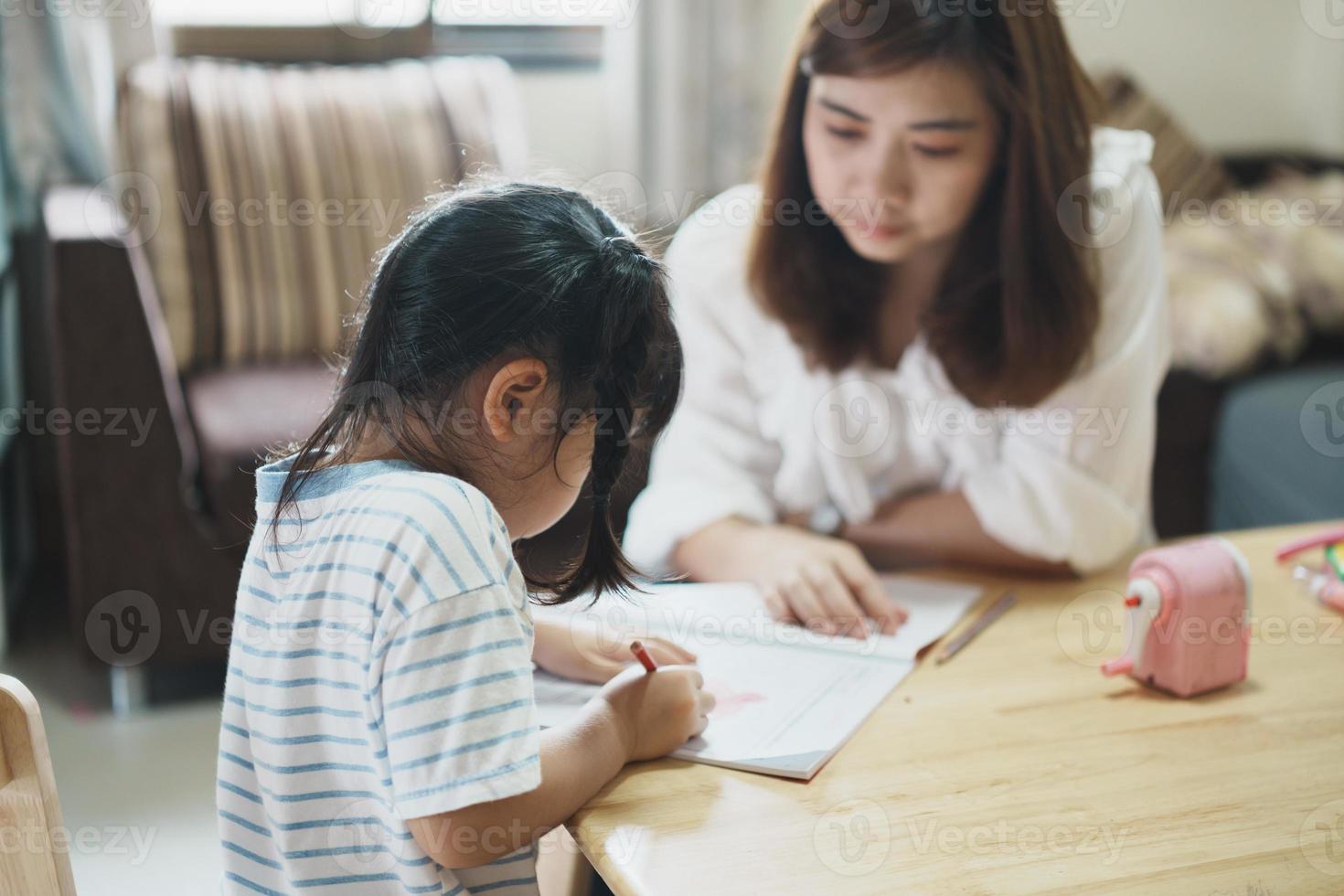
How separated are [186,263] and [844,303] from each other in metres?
1.51

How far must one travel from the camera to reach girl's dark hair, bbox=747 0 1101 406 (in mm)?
1178

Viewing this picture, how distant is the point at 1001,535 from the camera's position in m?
1.25

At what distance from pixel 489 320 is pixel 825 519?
2.28ft

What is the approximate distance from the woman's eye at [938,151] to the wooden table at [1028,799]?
1.56ft

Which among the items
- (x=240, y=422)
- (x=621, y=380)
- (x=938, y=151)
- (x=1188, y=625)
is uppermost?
(x=938, y=151)

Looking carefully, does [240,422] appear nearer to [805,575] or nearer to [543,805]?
[805,575]

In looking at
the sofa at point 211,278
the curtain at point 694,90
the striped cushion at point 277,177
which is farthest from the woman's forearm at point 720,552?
the curtain at point 694,90

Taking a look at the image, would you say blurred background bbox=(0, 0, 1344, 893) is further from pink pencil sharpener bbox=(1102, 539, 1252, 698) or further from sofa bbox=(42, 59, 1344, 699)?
pink pencil sharpener bbox=(1102, 539, 1252, 698)

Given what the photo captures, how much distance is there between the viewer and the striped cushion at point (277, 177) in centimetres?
239

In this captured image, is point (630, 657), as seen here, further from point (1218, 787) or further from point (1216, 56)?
point (1216, 56)

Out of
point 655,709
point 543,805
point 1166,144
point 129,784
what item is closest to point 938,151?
point 655,709

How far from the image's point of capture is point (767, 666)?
1011 millimetres

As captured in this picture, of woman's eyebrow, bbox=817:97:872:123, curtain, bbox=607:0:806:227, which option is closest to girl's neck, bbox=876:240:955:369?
woman's eyebrow, bbox=817:97:872:123

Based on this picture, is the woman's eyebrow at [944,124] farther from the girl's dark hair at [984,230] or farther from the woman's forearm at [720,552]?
the woman's forearm at [720,552]
